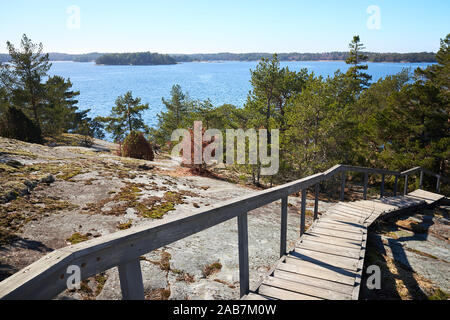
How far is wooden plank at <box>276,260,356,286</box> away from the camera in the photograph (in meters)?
3.73

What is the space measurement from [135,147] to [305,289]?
20.4m

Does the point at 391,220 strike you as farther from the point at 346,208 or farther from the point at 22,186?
the point at 22,186

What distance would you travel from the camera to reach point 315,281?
12.0ft

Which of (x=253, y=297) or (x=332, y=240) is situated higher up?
(x=253, y=297)

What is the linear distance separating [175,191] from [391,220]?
6736mm

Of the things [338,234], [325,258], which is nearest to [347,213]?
[338,234]

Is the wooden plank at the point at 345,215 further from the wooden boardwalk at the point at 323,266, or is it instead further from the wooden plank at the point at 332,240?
the wooden plank at the point at 332,240

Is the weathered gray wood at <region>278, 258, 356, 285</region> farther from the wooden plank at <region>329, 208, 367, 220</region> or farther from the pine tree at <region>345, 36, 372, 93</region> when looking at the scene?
the pine tree at <region>345, 36, 372, 93</region>

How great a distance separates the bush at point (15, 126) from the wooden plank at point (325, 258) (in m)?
24.0

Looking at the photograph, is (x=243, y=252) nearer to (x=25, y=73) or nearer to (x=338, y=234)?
(x=338, y=234)

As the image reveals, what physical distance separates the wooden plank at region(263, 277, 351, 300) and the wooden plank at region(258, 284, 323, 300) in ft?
0.21
